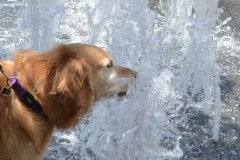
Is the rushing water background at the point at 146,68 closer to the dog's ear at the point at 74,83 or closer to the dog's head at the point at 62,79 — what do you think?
the dog's head at the point at 62,79

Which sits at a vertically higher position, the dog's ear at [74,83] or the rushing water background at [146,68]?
the dog's ear at [74,83]

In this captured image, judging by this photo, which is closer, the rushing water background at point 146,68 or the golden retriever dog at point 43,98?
the golden retriever dog at point 43,98

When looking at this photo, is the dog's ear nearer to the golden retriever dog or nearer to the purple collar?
the golden retriever dog

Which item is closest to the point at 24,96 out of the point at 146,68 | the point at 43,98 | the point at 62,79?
the point at 43,98

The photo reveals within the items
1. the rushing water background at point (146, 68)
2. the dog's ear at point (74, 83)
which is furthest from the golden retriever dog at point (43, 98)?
the rushing water background at point (146, 68)

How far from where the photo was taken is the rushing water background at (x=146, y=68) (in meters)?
3.82

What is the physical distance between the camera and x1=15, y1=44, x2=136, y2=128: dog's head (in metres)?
2.44

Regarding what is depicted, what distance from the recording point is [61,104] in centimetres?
250

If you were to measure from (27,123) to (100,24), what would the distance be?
3354mm

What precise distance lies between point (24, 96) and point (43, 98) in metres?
0.12

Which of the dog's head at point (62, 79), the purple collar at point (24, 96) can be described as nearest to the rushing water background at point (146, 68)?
the dog's head at point (62, 79)

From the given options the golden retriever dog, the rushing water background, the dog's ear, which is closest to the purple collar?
the golden retriever dog

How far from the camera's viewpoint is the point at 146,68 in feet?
13.6

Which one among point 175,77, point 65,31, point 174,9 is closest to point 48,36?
point 65,31
